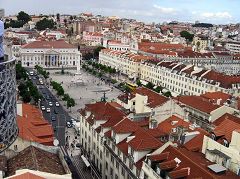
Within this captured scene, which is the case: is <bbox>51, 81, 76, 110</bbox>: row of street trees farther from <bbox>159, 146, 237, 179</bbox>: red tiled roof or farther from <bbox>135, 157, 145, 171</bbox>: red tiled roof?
<bbox>159, 146, 237, 179</bbox>: red tiled roof

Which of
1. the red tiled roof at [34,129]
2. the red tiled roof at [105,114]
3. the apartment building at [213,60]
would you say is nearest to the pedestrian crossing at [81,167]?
the red tiled roof at [105,114]

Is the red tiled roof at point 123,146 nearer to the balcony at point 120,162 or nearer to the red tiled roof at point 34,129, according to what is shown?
the balcony at point 120,162

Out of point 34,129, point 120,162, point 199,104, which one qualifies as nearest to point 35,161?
point 34,129

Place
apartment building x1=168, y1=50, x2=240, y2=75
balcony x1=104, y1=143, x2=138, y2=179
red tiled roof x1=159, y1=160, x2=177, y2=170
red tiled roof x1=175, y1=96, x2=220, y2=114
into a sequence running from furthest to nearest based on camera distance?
apartment building x1=168, y1=50, x2=240, y2=75 < red tiled roof x1=175, y1=96, x2=220, y2=114 < balcony x1=104, y1=143, x2=138, y2=179 < red tiled roof x1=159, y1=160, x2=177, y2=170

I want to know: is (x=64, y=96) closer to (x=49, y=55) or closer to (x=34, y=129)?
(x=34, y=129)

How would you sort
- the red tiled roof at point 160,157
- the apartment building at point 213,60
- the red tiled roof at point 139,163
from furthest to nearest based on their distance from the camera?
the apartment building at point 213,60, the red tiled roof at point 139,163, the red tiled roof at point 160,157

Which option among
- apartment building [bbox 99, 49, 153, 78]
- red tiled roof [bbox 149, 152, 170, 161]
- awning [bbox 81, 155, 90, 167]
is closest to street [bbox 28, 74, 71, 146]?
awning [bbox 81, 155, 90, 167]
